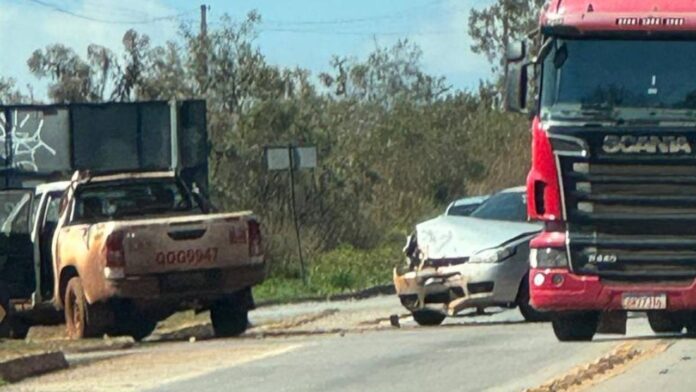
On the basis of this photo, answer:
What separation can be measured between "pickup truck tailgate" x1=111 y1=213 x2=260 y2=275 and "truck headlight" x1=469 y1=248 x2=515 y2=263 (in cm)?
265

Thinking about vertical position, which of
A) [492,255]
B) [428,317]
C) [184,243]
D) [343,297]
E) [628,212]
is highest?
[628,212]

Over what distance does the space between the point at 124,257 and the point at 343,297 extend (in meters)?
10.2

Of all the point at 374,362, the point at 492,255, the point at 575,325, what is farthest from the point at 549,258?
the point at 492,255

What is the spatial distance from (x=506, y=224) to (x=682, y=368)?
6.45 metres

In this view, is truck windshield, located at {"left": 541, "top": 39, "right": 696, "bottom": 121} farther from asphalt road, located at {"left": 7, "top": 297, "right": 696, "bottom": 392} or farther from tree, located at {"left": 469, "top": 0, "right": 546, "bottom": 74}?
tree, located at {"left": 469, "top": 0, "right": 546, "bottom": 74}

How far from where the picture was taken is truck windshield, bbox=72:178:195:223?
2478 centimetres

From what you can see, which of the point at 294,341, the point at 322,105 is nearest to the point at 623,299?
the point at 294,341

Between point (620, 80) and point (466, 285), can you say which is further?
point (466, 285)

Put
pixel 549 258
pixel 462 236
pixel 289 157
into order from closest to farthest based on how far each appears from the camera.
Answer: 1. pixel 549 258
2. pixel 462 236
3. pixel 289 157

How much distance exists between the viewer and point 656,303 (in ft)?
58.9

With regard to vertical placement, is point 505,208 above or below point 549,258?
below

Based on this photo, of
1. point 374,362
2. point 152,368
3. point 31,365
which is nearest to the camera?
point 374,362

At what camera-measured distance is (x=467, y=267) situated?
76.9 feet

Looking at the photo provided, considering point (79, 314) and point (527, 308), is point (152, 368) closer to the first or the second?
point (79, 314)
